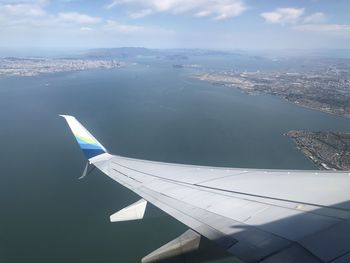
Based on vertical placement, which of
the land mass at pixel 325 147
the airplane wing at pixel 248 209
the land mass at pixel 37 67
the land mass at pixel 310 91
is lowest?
the land mass at pixel 325 147

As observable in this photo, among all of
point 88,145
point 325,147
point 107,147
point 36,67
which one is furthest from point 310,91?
point 36,67

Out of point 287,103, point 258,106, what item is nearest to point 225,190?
point 258,106

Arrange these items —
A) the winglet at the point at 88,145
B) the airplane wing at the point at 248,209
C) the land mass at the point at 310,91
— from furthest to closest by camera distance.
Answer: the land mass at the point at 310,91, the winglet at the point at 88,145, the airplane wing at the point at 248,209

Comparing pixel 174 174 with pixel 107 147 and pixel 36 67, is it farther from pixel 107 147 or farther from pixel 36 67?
pixel 36 67

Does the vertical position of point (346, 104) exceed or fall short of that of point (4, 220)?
it exceeds it

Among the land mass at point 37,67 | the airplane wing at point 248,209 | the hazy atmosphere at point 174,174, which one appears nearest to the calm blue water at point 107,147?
the hazy atmosphere at point 174,174

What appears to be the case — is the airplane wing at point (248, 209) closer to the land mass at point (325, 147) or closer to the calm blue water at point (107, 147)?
the calm blue water at point (107, 147)

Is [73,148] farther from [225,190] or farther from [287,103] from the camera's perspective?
[287,103]
